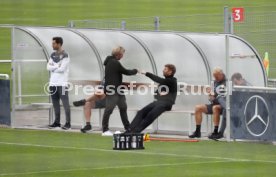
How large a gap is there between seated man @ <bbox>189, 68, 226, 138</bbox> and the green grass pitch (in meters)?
0.46

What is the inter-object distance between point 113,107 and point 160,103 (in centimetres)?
92

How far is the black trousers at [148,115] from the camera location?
46.0ft

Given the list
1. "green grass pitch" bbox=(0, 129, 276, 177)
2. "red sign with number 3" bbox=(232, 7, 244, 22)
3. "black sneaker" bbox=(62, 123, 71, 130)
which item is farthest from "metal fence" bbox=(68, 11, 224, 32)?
"green grass pitch" bbox=(0, 129, 276, 177)

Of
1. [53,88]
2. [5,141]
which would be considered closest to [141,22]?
[53,88]

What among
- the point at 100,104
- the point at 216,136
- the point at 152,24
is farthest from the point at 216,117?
the point at 152,24

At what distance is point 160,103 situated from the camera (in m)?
14.1

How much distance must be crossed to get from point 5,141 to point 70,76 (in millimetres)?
2612

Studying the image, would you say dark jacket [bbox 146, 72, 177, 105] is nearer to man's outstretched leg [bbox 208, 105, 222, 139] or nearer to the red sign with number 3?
man's outstretched leg [bbox 208, 105, 222, 139]

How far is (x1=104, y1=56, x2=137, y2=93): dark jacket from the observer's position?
47.5ft

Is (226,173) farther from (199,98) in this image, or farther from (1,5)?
(1,5)

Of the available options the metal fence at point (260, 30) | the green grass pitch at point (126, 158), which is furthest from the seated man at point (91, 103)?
the metal fence at point (260, 30)

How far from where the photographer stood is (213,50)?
1512 centimetres

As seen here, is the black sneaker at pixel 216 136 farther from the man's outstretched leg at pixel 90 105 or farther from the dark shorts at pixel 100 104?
the dark shorts at pixel 100 104

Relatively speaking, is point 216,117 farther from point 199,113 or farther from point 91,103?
point 91,103
